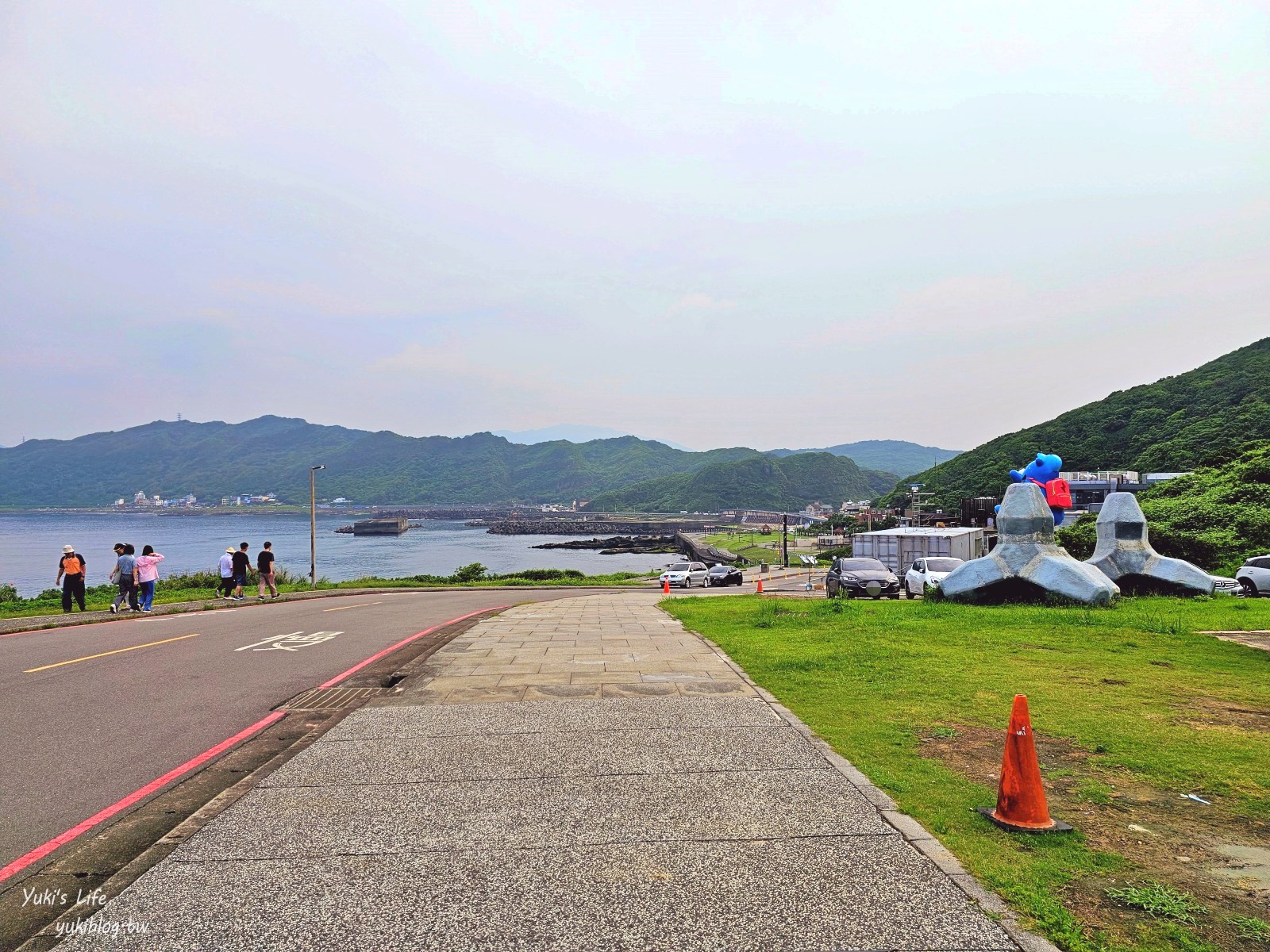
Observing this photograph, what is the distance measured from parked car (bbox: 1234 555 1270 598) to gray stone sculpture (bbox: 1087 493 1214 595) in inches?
169

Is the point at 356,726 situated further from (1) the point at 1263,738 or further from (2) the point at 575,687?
(1) the point at 1263,738

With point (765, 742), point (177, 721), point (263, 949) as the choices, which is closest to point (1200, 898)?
point (765, 742)

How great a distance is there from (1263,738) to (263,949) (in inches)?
326

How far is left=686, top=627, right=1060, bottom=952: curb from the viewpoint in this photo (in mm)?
3381

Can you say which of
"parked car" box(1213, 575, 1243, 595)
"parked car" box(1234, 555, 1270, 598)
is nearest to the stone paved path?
"parked car" box(1213, 575, 1243, 595)

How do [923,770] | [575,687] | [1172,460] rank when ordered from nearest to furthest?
[923,770]
[575,687]
[1172,460]

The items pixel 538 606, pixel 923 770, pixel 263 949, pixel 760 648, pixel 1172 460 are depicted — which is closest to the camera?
pixel 263 949

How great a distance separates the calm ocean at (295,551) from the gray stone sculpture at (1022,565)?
54.7 metres

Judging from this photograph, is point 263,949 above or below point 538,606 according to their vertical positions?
above

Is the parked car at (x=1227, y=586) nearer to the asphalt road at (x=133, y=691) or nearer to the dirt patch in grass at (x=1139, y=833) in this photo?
the dirt patch in grass at (x=1139, y=833)

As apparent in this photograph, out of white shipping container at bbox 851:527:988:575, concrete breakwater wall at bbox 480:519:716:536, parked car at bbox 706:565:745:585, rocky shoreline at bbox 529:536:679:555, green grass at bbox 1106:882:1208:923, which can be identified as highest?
green grass at bbox 1106:882:1208:923

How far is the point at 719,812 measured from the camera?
16.3 feet

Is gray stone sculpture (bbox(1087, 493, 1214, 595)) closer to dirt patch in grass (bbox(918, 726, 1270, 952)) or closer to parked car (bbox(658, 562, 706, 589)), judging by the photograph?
dirt patch in grass (bbox(918, 726, 1270, 952))

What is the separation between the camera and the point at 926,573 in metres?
25.5
